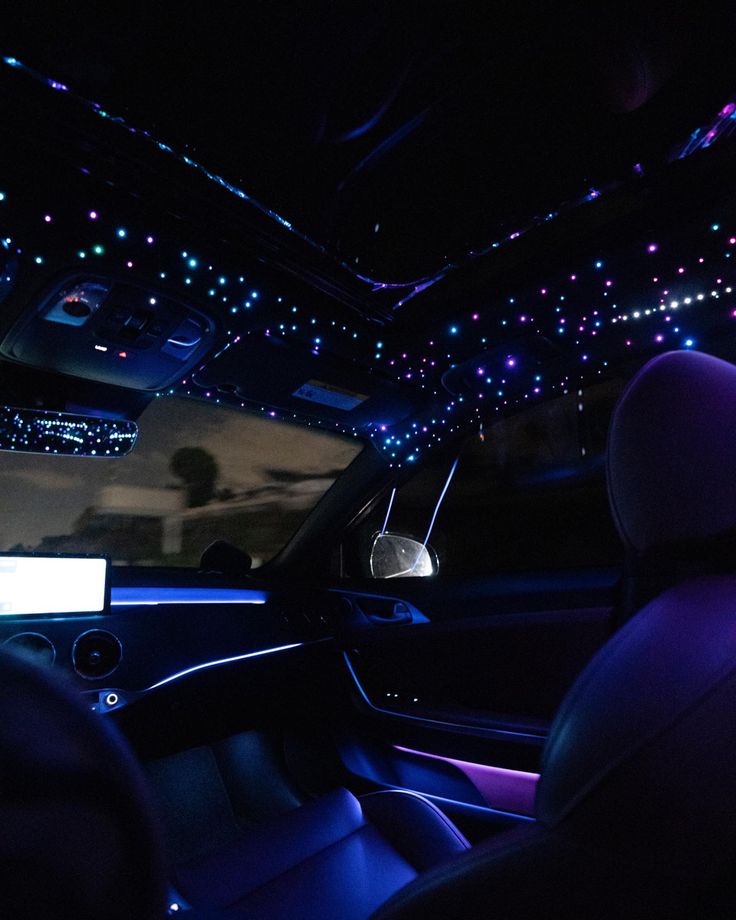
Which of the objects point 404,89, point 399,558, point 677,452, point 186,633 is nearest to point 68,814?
point 677,452

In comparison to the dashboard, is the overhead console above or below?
above

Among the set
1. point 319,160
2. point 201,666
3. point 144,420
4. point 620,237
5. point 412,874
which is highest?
point 319,160

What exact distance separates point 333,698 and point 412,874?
1.62 meters

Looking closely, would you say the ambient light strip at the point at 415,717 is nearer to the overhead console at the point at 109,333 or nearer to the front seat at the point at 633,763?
the front seat at the point at 633,763

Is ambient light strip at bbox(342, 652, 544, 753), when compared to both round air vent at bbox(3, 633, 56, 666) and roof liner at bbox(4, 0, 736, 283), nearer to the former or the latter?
round air vent at bbox(3, 633, 56, 666)

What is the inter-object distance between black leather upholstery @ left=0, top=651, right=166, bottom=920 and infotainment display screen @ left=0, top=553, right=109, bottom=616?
199cm

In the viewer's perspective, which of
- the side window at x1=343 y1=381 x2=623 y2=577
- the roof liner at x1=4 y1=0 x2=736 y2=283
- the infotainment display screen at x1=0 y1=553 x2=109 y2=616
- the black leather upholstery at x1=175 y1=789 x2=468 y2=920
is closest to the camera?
the black leather upholstery at x1=175 y1=789 x2=468 y2=920

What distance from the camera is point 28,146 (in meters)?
1.81

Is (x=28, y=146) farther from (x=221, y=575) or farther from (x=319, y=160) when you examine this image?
(x=221, y=575)

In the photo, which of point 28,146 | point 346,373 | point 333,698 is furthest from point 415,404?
point 28,146

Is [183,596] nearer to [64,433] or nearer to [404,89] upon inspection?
[64,433]

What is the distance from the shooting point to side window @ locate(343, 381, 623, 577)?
3000mm

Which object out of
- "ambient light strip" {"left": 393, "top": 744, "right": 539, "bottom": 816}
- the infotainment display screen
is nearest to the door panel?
"ambient light strip" {"left": 393, "top": 744, "right": 539, "bottom": 816}

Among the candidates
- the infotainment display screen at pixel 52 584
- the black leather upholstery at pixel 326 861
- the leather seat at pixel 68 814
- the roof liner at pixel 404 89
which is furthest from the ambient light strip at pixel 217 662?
the leather seat at pixel 68 814
